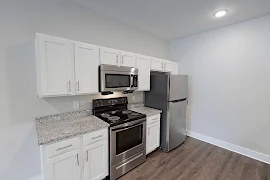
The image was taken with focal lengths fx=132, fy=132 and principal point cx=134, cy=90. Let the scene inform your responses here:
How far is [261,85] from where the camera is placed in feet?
8.23

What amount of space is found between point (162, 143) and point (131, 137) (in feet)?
3.34

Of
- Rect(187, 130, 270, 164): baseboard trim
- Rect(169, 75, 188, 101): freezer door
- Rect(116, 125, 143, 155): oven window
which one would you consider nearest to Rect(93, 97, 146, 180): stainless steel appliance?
Rect(116, 125, 143, 155): oven window

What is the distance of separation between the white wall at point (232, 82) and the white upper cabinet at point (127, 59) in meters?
1.84

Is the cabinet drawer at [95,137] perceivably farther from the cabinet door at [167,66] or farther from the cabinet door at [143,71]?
the cabinet door at [167,66]

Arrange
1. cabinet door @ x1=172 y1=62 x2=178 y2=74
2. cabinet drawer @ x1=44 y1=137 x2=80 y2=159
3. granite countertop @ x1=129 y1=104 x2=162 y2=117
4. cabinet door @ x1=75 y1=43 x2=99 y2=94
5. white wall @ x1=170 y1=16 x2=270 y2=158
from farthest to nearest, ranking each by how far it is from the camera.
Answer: cabinet door @ x1=172 y1=62 x2=178 y2=74
granite countertop @ x1=129 y1=104 x2=162 y2=117
white wall @ x1=170 y1=16 x2=270 y2=158
cabinet door @ x1=75 y1=43 x2=99 y2=94
cabinet drawer @ x1=44 y1=137 x2=80 y2=159

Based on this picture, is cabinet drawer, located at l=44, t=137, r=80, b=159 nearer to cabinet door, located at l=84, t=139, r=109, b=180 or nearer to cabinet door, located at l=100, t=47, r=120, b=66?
cabinet door, located at l=84, t=139, r=109, b=180

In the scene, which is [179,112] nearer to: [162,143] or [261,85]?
[162,143]

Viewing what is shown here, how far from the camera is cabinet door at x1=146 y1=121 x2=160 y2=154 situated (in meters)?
2.58

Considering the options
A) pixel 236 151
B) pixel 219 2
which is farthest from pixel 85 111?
pixel 236 151

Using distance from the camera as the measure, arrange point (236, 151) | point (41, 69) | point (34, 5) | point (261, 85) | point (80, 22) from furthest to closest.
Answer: point (236, 151) < point (261, 85) < point (80, 22) < point (34, 5) < point (41, 69)

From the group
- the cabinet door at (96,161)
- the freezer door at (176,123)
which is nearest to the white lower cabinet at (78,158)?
the cabinet door at (96,161)

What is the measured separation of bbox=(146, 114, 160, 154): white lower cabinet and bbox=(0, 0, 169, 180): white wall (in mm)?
1476

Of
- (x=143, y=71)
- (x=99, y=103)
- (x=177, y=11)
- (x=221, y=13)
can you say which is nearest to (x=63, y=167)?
(x=99, y=103)

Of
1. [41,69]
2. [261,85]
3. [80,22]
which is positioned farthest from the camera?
[261,85]
